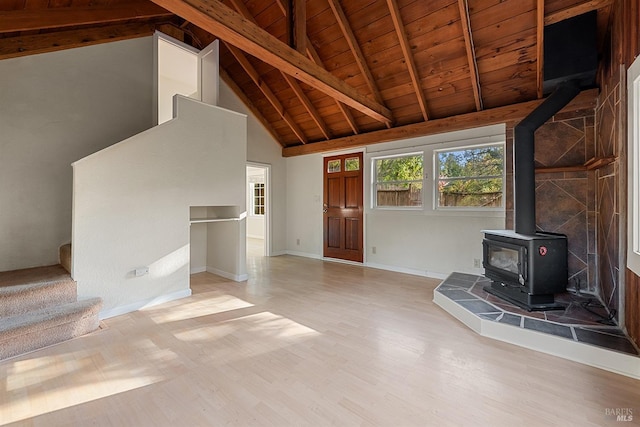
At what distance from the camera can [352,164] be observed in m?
5.77

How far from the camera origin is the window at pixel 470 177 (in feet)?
13.6

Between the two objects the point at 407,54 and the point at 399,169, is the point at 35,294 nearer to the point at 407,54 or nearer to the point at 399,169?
the point at 407,54

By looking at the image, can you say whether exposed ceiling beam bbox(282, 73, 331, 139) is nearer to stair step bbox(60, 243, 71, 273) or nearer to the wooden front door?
the wooden front door

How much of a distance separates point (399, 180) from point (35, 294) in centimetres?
508

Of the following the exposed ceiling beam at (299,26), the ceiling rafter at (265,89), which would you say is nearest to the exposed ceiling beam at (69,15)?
the ceiling rafter at (265,89)

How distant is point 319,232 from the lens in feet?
20.7

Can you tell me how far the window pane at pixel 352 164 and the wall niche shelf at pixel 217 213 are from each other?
2.46m

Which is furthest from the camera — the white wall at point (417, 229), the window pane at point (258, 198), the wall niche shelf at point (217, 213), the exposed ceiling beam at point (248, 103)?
the window pane at point (258, 198)

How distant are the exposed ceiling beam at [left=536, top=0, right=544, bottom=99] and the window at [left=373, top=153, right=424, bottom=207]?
1.76m

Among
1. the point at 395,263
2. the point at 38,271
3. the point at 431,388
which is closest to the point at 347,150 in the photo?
the point at 395,263

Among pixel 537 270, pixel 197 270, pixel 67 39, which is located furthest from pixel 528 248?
→ pixel 67 39

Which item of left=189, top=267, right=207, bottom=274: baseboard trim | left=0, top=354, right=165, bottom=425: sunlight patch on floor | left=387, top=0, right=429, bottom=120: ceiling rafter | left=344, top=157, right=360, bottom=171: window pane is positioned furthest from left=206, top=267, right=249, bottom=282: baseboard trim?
left=387, top=0, right=429, bottom=120: ceiling rafter

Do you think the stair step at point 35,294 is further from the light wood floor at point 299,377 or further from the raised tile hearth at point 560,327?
the raised tile hearth at point 560,327

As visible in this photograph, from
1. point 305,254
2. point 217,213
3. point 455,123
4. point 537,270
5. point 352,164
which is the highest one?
point 455,123
